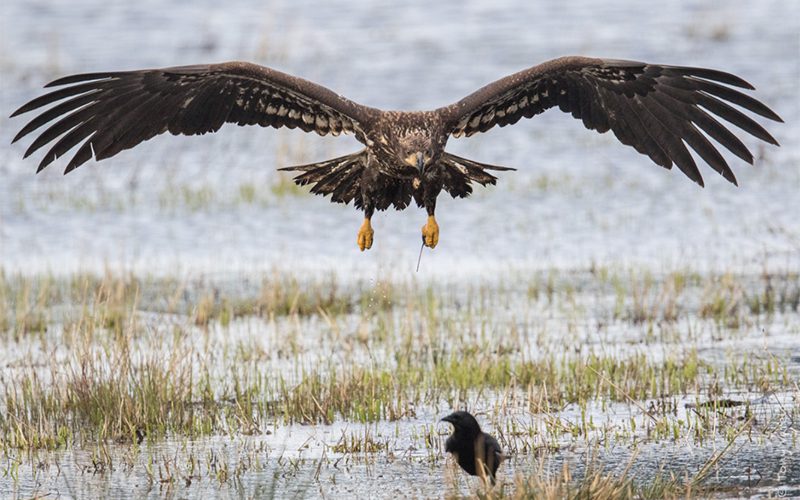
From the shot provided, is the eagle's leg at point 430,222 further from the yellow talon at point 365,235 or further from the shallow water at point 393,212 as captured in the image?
the shallow water at point 393,212

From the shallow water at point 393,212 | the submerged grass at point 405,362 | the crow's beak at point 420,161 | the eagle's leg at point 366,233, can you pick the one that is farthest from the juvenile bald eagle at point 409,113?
the shallow water at point 393,212

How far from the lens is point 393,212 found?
1617cm

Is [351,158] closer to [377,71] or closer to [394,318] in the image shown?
[394,318]

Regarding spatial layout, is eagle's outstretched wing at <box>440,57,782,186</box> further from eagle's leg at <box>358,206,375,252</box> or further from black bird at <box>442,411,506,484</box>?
black bird at <box>442,411,506,484</box>

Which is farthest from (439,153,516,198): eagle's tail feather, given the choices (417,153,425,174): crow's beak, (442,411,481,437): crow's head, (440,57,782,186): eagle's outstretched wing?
(442,411,481,437): crow's head

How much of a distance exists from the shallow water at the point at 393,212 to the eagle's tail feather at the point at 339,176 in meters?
1.27

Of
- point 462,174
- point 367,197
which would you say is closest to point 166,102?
point 367,197

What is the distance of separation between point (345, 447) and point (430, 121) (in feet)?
8.42

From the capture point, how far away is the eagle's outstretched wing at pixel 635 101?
9.15m

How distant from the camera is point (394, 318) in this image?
1204 centimetres

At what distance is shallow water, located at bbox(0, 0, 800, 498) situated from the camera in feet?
25.4

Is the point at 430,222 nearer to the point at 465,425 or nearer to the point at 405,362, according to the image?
the point at 405,362

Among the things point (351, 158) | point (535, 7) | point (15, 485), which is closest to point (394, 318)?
point (351, 158)

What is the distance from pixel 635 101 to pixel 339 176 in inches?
87.4
